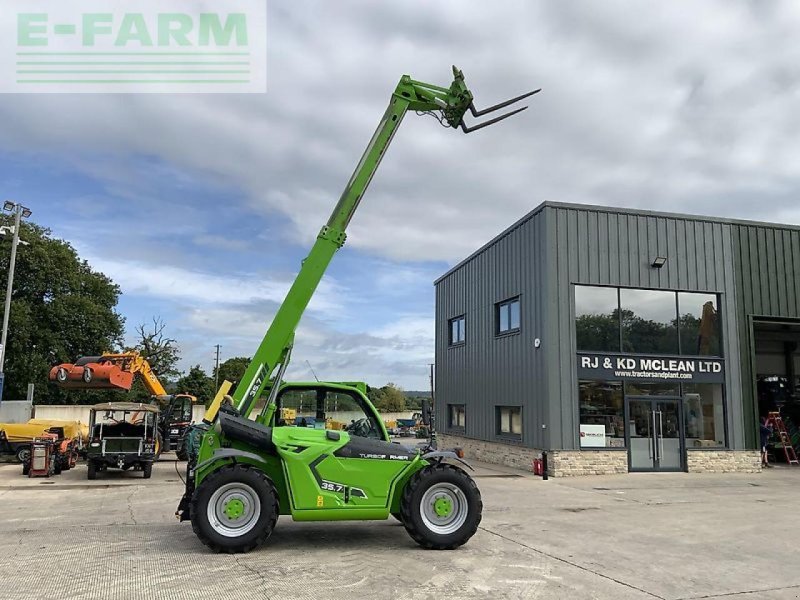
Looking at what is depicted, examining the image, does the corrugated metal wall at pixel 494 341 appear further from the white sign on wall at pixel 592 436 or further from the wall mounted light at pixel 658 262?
the wall mounted light at pixel 658 262

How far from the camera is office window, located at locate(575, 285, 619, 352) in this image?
1812 centimetres

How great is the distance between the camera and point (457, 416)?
25.1 metres

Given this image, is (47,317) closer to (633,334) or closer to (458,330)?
(458,330)

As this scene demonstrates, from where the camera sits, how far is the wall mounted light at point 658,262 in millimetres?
18625

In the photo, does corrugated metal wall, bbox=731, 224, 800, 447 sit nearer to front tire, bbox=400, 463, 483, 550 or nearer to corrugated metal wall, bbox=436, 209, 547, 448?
corrugated metal wall, bbox=436, 209, 547, 448

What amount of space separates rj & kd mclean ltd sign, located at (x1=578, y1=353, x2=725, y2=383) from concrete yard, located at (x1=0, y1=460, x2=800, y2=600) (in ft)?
19.0

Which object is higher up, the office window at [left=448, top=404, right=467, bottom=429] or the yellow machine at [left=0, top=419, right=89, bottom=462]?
the office window at [left=448, top=404, right=467, bottom=429]

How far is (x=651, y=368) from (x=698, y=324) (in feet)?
7.53

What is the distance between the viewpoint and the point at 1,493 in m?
13.2

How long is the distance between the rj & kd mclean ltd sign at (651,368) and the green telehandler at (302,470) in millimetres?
10330

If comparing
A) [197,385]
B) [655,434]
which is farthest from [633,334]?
[197,385]

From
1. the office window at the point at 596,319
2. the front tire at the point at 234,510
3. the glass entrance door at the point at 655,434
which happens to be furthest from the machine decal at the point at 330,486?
the glass entrance door at the point at 655,434

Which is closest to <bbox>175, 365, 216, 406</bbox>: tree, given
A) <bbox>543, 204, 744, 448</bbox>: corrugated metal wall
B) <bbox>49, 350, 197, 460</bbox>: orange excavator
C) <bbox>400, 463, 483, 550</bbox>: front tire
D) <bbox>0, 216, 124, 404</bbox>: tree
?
<bbox>0, 216, 124, 404</bbox>: tree

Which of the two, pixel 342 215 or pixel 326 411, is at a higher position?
pixel 342 215
